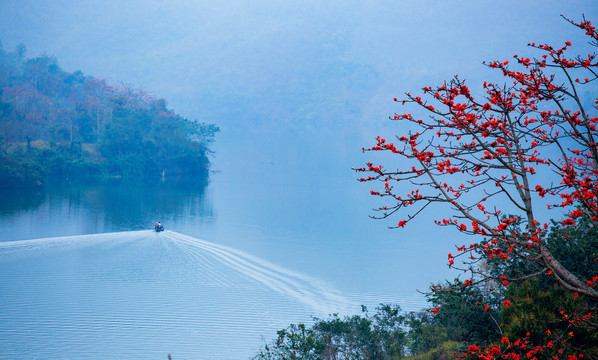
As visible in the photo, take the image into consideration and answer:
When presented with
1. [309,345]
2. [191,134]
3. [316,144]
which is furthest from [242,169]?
[309,345]

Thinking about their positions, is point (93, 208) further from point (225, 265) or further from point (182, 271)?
point (182, 271)

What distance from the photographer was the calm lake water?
11.2 metres

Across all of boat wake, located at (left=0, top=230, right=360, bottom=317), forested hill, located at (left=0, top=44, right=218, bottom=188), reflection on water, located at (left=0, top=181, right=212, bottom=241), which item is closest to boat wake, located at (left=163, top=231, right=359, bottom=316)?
boat wake, located at (left=0, top=230, right=360, bottom=317)

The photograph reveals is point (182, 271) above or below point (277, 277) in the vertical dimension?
above

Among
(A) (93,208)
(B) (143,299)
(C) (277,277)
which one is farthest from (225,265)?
(A) (93,208)

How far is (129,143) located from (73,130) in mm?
5295

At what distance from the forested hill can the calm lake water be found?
6206 mm

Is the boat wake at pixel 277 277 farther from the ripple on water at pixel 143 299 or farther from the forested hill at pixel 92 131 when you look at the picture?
the forested hill at pixel 92 131

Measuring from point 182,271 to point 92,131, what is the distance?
32776 millimetres

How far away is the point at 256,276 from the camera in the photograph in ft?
52.7

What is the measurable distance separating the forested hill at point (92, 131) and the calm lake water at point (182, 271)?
6.21 meters

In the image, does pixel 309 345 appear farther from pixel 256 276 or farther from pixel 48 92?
pixel 48 92

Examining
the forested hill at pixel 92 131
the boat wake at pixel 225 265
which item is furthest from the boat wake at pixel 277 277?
the forested hill at pixel 92 131

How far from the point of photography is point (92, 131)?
44438 mm
